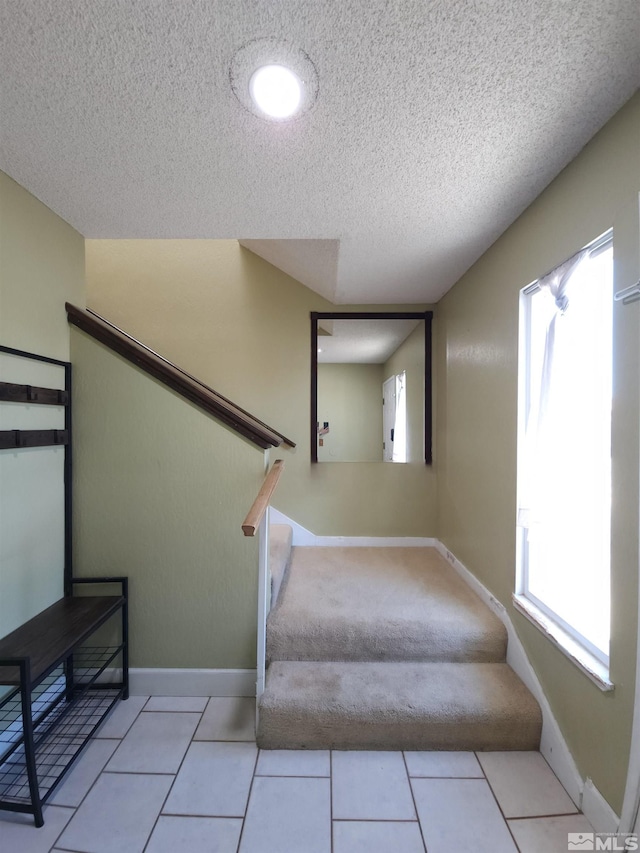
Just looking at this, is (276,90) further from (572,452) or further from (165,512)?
(165,512)

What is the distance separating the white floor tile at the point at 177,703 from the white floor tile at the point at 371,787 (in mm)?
648

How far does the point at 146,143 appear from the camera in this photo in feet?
3.90

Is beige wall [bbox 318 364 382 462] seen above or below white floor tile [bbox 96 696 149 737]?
above

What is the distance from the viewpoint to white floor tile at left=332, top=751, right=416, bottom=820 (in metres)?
1.17

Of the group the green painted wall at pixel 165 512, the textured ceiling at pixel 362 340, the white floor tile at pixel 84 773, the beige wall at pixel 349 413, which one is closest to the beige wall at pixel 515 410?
the textured ceiling at pixel 362 340

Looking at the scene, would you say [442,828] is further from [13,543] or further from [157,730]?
[13,543]

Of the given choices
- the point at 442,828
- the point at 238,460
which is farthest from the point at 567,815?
the point at 238,460

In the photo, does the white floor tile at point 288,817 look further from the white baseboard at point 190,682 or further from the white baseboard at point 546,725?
the white baseboard at point 546,725

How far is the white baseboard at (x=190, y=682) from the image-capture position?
1.69 metres

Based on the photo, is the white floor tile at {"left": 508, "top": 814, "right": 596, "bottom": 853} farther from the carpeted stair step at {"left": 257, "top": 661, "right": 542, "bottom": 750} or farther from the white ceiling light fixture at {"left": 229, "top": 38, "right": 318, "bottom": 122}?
the white ceiling light fixture at {"left": 229, "top": 38, "right": 318, "bottom": 122}

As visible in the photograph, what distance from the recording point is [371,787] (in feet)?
4.14

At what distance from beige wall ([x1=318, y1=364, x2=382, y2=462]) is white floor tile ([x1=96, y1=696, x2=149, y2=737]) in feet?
5.77

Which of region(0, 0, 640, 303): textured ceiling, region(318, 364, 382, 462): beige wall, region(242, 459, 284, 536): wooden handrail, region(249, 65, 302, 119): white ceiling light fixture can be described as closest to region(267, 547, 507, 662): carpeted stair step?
region(242, 459, 284, 536): wooden handrail

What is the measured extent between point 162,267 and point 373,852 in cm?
328
